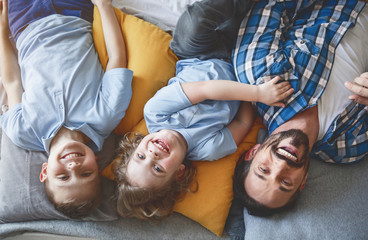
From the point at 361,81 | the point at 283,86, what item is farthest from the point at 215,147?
the point at 361,81

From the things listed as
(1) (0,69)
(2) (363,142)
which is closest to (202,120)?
(2) (363,142)

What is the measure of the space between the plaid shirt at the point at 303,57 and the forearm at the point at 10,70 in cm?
97

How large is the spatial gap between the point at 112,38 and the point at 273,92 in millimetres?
739

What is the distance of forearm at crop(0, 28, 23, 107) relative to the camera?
1.24 meters

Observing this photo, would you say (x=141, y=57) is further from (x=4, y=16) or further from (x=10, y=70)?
(x=4, y=16)

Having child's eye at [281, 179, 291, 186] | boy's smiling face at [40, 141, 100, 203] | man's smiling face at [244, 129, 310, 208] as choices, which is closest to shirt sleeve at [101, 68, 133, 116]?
boy's smiling face at [40, 141, 100, 203]

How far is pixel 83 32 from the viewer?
1.33 metres

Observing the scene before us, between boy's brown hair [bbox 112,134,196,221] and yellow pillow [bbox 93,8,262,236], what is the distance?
0.04 meters

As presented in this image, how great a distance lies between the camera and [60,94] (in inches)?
45.1

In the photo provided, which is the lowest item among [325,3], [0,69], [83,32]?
[0,69]

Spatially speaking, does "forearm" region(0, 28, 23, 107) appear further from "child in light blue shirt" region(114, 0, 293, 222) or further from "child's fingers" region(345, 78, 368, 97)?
"child's fingers" region(345, 78, 368, 97)

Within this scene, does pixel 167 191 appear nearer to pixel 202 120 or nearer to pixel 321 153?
pixel 202 120

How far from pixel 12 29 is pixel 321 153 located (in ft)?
4.88

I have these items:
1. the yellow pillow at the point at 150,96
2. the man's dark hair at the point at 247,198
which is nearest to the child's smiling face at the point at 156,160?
the yellow pillow at the point at 150,96
